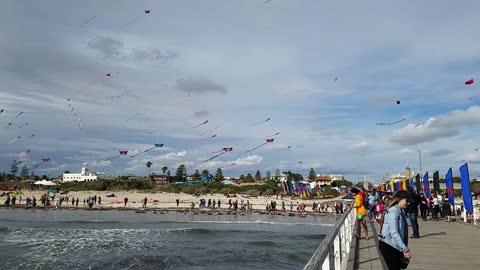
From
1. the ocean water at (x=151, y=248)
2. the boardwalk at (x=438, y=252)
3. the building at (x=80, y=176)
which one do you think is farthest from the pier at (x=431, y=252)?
the building at (x=80, y=176)

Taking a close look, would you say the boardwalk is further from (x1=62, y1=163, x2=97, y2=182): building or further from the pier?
(x1=62, y1=163, x2=97, y2=182): building

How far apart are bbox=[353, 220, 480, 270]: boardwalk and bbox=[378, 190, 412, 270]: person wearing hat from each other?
1.95 metres

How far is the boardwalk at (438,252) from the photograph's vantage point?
24.1 feet

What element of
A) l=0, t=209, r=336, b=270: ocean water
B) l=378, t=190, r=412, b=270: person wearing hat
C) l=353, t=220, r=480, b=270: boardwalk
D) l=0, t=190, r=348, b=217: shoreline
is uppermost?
l=378, t=190, r=412, b=270: person wearing hat

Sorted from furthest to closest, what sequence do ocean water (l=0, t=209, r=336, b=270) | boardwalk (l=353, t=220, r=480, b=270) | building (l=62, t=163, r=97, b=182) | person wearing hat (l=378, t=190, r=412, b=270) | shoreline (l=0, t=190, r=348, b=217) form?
building (l=62, t=163, r=97, b=182), shoreline (l=0, t=190, r=348, b=217), ocean water (l=0, t=209, r=336, b=270), boardwalk (l=353, t=220, r=480, b=270), person wearing hat (l=378, t=190, r=412, b=270)

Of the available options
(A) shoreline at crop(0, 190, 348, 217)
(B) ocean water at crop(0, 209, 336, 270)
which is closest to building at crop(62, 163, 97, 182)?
(A) shoreline at crop(0, 190, 348, 217)

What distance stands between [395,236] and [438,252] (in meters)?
5.06

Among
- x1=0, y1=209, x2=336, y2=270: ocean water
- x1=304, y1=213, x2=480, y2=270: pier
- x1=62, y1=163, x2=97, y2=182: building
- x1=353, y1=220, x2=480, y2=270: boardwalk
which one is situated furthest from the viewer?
x1=62, y1=163, x2=97, y2=182: building

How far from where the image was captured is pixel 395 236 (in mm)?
4848

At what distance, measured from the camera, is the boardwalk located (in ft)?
24.1

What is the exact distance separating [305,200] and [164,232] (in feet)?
170

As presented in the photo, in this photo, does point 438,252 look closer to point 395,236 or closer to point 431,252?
point 431,252

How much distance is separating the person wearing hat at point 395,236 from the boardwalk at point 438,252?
1.95 metres

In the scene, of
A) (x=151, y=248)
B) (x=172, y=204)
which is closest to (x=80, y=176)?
(x=172, y=204)
